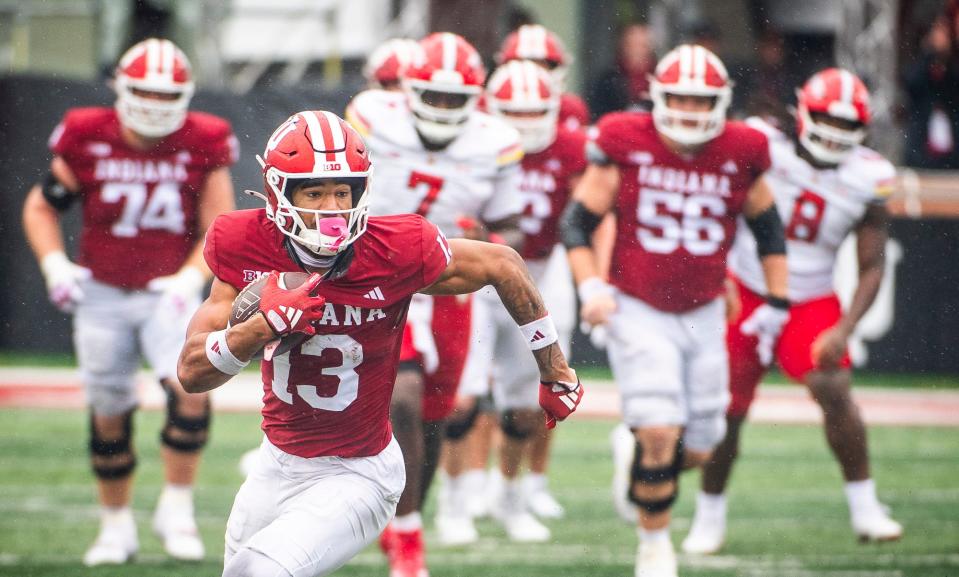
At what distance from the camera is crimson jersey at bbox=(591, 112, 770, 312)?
6.16m

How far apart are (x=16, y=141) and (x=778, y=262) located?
774 centimetres

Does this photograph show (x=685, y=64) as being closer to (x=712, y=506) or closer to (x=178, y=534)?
(x=712, y=506)

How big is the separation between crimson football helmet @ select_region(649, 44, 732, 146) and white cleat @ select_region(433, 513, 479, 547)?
6.68 ft

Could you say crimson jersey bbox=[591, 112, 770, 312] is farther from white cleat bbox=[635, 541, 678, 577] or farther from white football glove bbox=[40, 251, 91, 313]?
white football glove bbox=[40, 251, 91, 313]

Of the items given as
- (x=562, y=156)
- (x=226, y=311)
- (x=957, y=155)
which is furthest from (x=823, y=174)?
(x=957, y=155)

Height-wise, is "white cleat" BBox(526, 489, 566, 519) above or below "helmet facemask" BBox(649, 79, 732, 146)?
below

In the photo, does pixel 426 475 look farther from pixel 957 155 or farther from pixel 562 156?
pixel 957 155

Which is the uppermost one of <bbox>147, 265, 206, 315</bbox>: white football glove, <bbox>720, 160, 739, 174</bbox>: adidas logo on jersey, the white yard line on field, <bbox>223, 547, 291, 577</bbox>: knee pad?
<bbox>720, 160, 739, 174</bbox>: adidas logo on jersey

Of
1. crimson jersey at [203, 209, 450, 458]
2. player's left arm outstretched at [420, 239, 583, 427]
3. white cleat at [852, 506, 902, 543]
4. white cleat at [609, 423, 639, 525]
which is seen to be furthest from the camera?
white cleat at [609, 423, 639, 525]

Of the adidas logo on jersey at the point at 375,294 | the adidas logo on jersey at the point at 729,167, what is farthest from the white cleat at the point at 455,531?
the adidas logo on jersey at the point at 375,294

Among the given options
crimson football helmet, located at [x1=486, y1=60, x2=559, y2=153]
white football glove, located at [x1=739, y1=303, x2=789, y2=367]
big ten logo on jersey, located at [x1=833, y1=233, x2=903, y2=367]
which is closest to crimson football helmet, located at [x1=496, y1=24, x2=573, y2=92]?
crimson football helmet, located at [x1=486, y1=60, x2=559, y2=153]

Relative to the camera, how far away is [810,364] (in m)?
6.95

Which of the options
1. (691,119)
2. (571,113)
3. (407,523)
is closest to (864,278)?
(691,119)

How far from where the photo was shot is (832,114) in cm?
686
